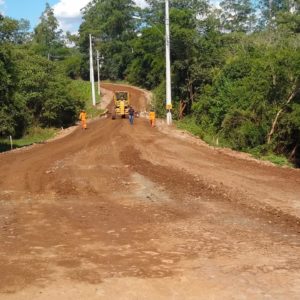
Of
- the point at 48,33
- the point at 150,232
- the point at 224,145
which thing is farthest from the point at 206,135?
the point at 48,33

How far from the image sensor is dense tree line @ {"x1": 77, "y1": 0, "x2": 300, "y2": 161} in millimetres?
25719

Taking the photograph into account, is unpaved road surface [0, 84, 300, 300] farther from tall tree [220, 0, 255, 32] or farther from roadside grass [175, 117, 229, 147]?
tall tree [220, 0, 255, 32]

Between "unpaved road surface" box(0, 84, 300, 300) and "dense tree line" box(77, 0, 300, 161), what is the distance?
9.99 metres

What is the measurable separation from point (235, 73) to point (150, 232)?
1062 inches

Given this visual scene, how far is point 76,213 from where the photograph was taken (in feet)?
32.9

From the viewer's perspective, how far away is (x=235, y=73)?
33.8m

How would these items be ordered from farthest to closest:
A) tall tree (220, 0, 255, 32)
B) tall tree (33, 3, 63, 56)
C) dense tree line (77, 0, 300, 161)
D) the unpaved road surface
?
tall tree (33, 3, 63, 56), tall tree (220, 0, 255, 32), dense tree line (77, 0, 300, 161), the unpaved road surface

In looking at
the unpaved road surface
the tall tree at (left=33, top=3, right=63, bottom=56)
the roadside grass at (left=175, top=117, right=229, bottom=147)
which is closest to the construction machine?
the roadside grass at (left=175, top=117, right=229, bottom=147)

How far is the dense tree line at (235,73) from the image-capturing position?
25719 mm

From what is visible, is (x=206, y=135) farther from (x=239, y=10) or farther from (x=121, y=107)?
(x=239, y=10)

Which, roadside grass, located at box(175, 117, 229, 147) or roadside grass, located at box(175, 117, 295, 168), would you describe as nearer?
roadside grass, located at box(175, 117, 295, 168)

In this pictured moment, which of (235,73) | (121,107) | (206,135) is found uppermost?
(235,73)

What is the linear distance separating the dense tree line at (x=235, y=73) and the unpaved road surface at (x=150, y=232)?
9.99 m

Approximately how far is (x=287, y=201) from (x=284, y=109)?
1577cm
